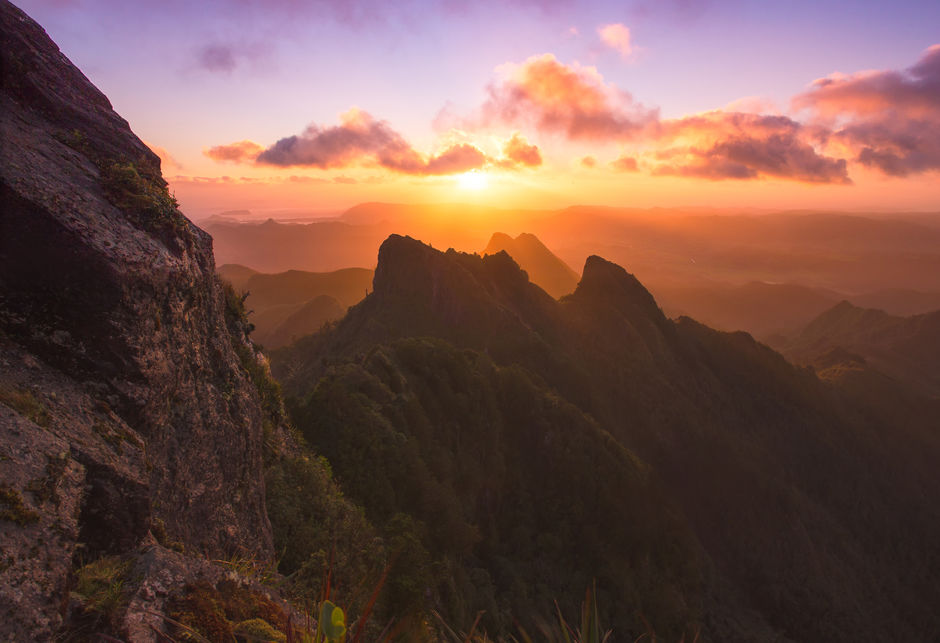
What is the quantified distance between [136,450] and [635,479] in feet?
92.5

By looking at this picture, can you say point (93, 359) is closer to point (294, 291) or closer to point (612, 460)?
point (612, 460)

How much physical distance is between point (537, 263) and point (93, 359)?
162523 millimetres

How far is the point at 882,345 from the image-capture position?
116 meters

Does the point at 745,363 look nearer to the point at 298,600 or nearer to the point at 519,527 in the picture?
the point at 519,527

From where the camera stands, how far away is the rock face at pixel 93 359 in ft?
15.6

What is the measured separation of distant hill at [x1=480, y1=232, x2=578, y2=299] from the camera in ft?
505

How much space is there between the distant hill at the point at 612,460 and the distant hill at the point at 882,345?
128 ft

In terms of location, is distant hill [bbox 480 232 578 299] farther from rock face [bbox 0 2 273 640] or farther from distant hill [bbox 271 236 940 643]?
rock face [bbox 0 2 273 640]

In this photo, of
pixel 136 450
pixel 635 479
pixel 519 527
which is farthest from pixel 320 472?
pixel 635 479

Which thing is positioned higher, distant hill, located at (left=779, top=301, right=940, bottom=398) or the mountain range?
the mountain range

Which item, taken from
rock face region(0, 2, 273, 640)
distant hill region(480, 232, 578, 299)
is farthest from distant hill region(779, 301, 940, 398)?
rock face region(0, 2, 273, 640)

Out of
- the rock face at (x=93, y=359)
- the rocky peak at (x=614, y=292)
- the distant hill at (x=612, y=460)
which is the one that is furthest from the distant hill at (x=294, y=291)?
the rock face at (x=93, y=359)

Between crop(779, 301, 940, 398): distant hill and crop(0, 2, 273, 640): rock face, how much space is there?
105275 millimetres

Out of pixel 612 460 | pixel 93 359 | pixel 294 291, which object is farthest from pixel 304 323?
pixel 93 359
